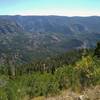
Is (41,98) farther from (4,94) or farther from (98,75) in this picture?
(98,75)

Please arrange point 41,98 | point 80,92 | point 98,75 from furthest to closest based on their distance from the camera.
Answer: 1. point 98,75
2. point 80,92
3. point 41,98

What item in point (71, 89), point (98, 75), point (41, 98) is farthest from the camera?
point (98, 75)

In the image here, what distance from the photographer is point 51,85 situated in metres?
15.2

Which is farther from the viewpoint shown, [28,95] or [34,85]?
[34,85]

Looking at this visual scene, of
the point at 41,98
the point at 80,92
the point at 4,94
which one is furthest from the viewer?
the point at 80,92

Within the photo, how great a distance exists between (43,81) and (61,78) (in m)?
1.54

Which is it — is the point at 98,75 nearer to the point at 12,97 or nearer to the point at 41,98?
the point at 41,98

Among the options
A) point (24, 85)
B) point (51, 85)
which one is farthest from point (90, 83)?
point (24, 85)

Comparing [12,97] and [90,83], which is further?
[90,83]

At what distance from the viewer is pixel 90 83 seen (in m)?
16.0

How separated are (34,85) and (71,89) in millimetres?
2121

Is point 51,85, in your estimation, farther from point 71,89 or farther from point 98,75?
point 98,75

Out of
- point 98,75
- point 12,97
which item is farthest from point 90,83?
point 12,97

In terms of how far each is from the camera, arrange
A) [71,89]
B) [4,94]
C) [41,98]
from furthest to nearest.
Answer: [71,89]
[41,98]
[4,94]
